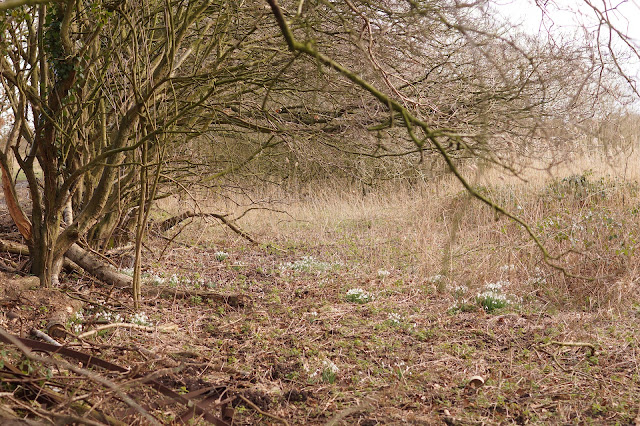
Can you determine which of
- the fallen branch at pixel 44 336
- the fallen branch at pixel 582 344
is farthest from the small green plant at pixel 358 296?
the fallen branch at pixel 44 336

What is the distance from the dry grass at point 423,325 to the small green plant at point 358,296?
0.11 feet

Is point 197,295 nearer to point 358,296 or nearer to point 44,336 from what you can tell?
point 358,296

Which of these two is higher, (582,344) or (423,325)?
(582,344)

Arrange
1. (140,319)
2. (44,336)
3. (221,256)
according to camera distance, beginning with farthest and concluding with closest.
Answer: (221,256)
(140,319)
(44,336)

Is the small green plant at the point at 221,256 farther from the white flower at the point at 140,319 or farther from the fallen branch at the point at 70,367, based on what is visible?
the fallen branch at the point at 70,367

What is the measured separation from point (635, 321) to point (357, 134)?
4.02m

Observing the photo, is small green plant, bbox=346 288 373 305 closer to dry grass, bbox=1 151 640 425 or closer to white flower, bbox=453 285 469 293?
dry grass, bbox=1 151 640 425

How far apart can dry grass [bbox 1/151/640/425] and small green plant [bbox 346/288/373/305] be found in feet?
0.11

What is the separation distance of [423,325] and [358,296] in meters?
1.04

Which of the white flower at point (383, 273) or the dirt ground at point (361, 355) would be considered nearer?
the dirt ground at point (361, 355)

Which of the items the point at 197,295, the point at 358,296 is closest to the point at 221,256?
the point at 197,295

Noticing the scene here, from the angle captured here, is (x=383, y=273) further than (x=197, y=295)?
Yes

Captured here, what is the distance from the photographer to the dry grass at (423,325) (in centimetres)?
363

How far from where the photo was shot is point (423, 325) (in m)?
5.34
